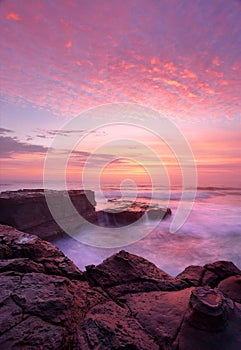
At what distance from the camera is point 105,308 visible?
253cm

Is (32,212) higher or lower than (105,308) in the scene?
higher

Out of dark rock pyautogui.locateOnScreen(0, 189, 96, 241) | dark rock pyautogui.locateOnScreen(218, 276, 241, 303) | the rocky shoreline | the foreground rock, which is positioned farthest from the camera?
the rocky shoreline

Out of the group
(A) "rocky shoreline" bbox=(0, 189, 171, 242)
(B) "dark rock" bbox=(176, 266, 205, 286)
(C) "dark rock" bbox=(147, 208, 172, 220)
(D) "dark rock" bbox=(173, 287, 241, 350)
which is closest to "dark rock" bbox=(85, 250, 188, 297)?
(B) "dark rock" bbox=(176, 266, 205, 286)

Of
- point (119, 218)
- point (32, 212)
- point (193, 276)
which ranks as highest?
point (32, 212)

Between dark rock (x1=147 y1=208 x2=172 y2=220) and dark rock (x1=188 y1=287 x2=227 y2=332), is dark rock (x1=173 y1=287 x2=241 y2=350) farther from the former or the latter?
dark rock (x1=147 y1=208 x2=172 y2=220)

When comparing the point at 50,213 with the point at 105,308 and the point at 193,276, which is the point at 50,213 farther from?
the point at 105,308

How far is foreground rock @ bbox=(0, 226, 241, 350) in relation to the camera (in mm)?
1952

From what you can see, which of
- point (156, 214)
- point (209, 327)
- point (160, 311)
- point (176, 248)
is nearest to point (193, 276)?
point (160, 311)

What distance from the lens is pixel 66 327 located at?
205 cm

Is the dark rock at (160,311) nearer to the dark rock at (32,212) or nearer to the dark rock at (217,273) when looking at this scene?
the dark rock at (217,273)

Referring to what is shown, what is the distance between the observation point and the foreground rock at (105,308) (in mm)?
1952

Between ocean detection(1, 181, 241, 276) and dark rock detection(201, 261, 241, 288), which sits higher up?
dark rock detection(201, 261, 241, 288)

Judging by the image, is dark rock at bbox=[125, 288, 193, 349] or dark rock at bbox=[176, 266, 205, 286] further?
dark rock at bbox=[176, 266, 205, 286]

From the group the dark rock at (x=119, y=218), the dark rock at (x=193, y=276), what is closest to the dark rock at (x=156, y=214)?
the dark rock at (x=119, y=218)
